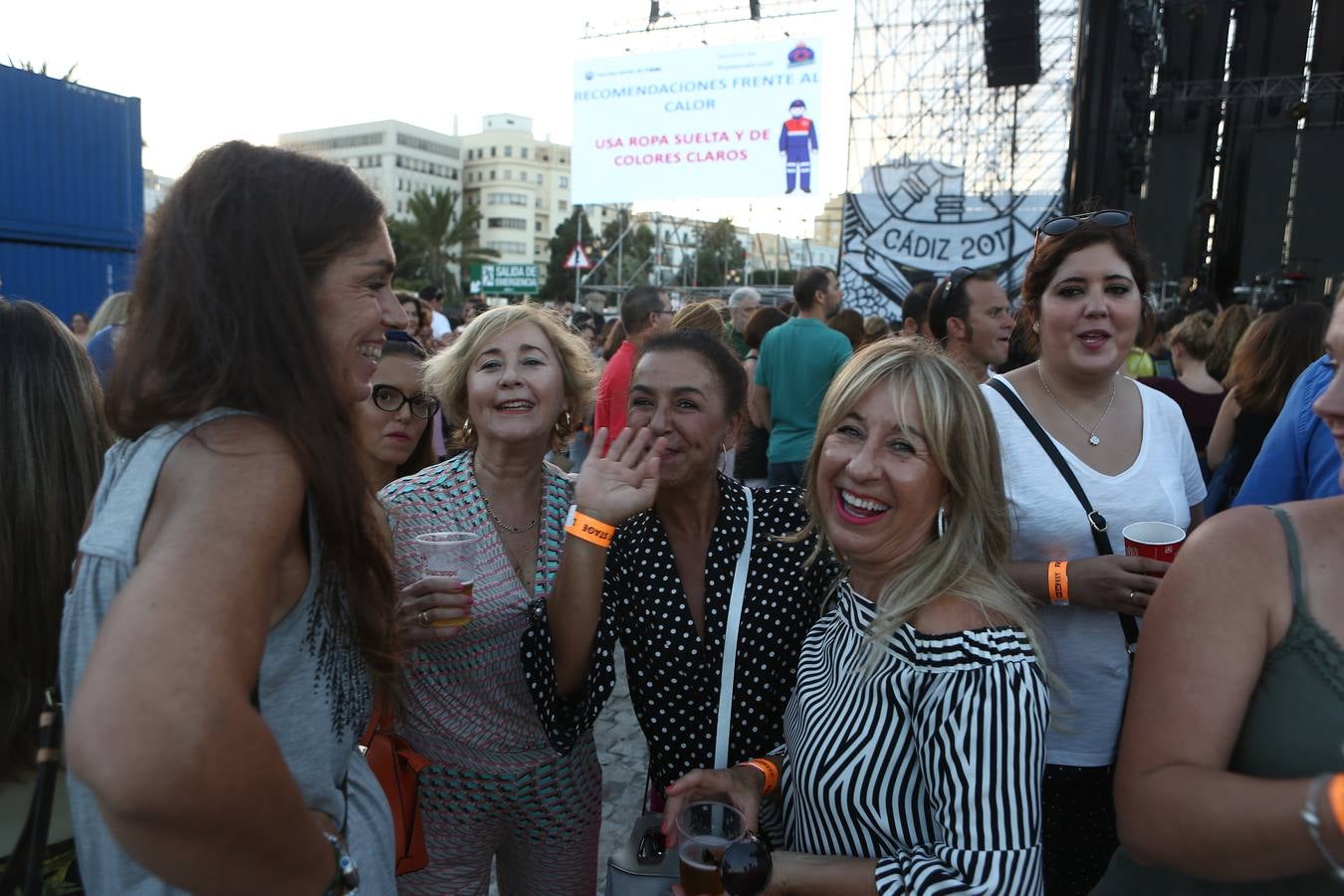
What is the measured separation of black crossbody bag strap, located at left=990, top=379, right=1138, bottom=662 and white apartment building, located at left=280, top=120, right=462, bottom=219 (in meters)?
88.0

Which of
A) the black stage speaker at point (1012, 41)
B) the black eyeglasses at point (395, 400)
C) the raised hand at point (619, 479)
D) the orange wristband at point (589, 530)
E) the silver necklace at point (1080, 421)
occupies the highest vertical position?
the black stage speaker at point (1012, 41)

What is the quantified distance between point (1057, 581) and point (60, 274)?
12910 millimetres

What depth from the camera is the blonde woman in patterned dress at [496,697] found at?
2.08 m

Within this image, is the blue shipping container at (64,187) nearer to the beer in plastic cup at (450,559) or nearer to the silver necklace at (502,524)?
the silver necklace at (502,524)

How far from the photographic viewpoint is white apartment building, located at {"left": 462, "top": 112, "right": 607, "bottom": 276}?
284 feet

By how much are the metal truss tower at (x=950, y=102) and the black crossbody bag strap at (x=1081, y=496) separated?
16.7 metres

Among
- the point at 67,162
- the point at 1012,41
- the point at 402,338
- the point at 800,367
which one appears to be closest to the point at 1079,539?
the point at 402,338

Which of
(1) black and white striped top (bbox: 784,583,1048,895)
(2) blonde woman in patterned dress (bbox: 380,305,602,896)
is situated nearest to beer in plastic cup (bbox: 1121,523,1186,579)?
(1) black and white striped top (bbox: 784,583,1048,895)

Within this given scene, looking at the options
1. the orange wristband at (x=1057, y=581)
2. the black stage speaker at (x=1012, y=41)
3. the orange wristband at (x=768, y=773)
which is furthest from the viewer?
the black stage speaker at (x=1012, y=41)

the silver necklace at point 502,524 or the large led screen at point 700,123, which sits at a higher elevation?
the large led screen at point 700,123

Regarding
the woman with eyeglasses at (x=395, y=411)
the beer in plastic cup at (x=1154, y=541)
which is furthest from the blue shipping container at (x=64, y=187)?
the beer in plastic cup at (x=1154, y=541)

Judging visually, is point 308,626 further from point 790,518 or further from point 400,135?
point 400,135

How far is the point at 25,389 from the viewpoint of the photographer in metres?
1.56

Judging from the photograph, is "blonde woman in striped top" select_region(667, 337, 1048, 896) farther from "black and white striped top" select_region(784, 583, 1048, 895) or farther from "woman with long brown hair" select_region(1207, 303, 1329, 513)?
"woman with long brown hair" select_region(1207, 303, 1329, 513)
